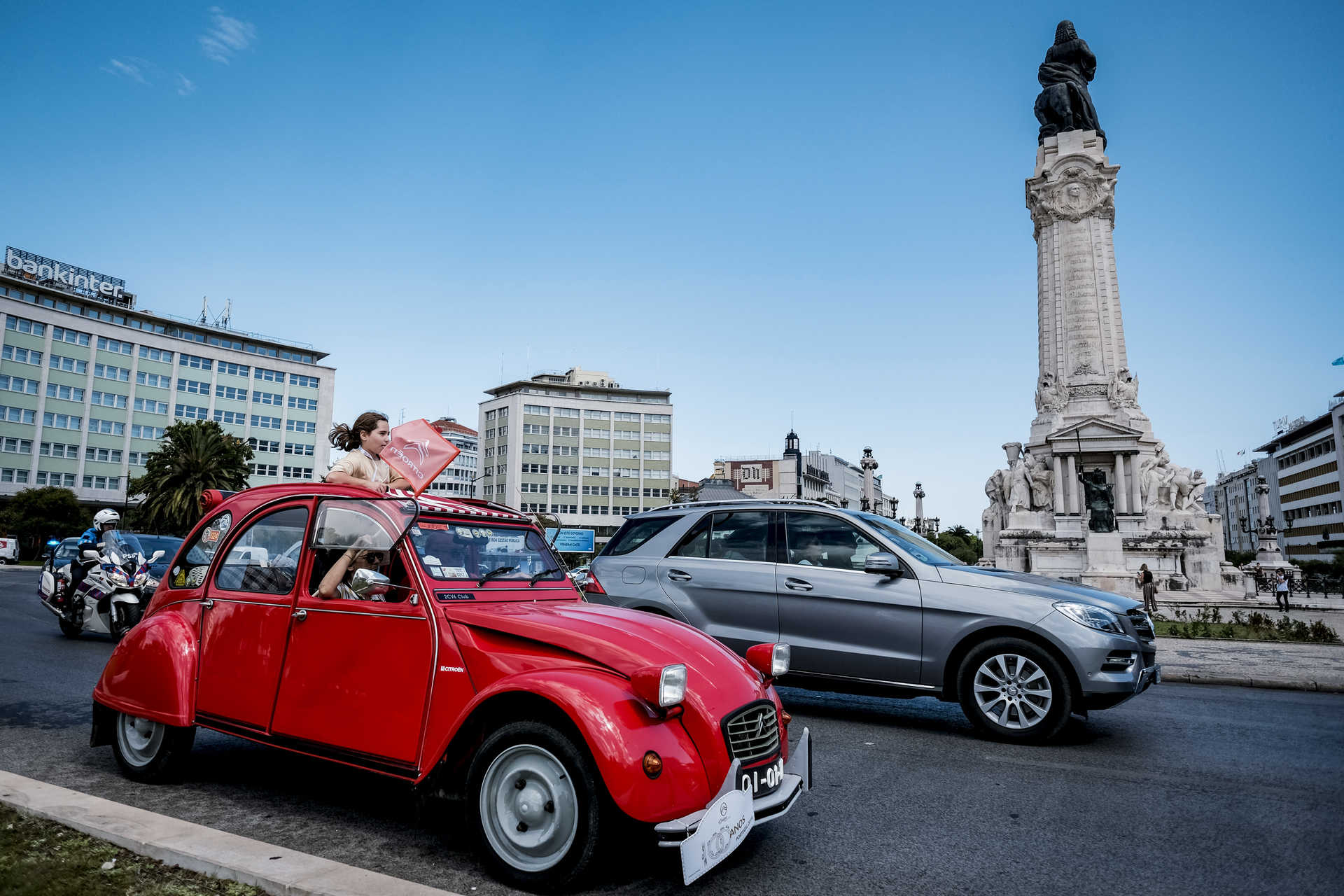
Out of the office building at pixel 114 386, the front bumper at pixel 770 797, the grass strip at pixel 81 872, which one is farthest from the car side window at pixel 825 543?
the office building at pixel 114 386

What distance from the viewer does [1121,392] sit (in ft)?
Result: 112

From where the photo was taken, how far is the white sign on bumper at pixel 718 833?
288cm

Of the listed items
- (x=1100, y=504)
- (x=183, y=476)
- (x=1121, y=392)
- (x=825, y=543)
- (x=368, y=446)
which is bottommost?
(x=825, y=543)

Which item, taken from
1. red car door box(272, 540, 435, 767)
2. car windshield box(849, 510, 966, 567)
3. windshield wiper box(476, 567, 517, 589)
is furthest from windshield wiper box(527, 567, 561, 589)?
car windshield box(849, 510, 966, 567)

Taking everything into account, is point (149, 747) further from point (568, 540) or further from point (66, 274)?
point (66, 274)

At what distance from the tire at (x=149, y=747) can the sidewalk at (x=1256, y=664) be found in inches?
409

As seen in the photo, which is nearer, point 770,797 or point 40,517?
point 770,797

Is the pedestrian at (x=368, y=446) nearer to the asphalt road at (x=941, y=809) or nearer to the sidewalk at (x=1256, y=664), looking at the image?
the asphalt road at (x=941, y=809)

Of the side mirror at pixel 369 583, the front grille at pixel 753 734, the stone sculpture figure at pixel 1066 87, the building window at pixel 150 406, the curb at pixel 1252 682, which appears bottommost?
the curb at pixel 1252 682

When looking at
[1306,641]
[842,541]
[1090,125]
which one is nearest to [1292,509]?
[1090,125]

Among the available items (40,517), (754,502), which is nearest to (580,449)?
(40,517)

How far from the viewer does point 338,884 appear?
2.95m

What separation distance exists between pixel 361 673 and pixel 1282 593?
110 feet

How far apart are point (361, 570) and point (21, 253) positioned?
90.4 metres
